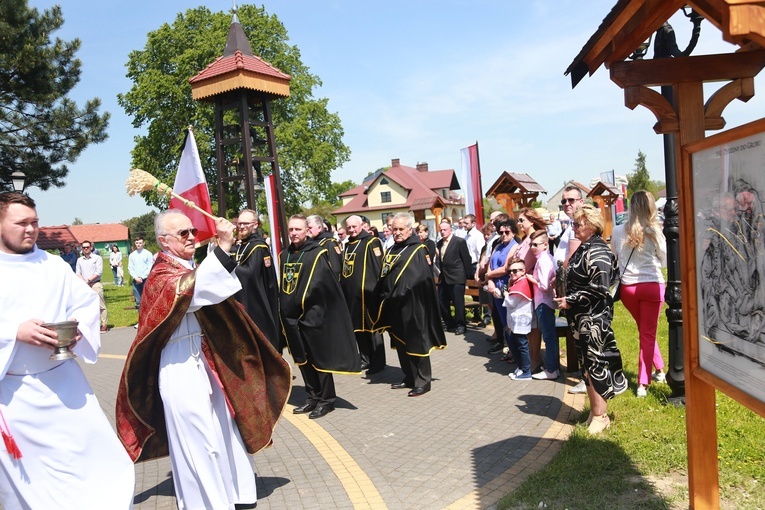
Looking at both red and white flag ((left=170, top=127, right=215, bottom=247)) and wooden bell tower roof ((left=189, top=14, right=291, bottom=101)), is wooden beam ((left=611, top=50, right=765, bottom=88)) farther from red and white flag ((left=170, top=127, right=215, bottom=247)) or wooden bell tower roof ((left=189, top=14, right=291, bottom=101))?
wooden bell tower roof ((left=189, top=14, right=291, bottom=101))

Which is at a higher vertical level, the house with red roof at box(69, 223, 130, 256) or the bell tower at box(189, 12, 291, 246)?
the bell tower at box(189, 12, 291, 246)

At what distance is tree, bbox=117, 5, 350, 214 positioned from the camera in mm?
32969

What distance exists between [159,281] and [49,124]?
23.2 m

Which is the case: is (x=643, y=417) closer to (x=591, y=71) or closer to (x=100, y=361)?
(x=591, y=71)

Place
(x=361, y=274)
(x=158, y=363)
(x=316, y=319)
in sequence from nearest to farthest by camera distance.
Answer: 1. (x=158, y=363)
2. (x=316, y=319)
3. (x=361, y=274)

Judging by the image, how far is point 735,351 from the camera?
3244 mm

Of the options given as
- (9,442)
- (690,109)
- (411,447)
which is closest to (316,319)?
(411,447)

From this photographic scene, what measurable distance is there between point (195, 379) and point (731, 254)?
3225 millimetres

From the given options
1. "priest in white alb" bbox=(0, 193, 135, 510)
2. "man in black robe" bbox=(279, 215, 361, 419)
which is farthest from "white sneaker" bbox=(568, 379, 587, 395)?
"priest in white alb" bbox=(0, 193, 135, 510)

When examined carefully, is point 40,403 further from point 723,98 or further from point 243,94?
point 243,94

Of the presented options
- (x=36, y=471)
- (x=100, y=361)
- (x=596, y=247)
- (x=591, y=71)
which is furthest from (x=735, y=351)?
(x=100, y=361)

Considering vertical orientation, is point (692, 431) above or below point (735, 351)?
below

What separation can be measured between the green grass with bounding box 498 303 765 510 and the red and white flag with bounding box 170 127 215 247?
3.91 metres

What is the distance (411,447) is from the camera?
19.0 ft
